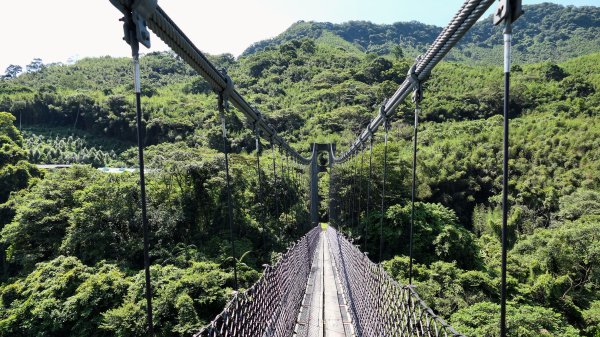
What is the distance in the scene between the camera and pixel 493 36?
57.0 m

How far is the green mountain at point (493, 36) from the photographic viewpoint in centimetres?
4488

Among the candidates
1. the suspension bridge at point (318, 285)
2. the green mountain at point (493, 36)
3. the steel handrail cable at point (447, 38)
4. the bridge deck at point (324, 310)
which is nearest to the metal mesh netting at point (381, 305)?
→ the suspension bridge at point (318, 285)

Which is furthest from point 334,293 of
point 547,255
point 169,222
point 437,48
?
point 547,255

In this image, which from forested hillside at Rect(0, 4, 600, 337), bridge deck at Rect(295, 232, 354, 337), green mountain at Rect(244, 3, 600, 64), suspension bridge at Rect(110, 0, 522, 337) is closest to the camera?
suspension bridge at Rect(110, 0, 522, 337)

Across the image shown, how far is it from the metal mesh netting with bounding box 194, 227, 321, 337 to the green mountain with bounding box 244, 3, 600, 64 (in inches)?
1669

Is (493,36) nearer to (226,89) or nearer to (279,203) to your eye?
(279,203)

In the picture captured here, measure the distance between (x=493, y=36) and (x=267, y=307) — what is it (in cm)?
6633

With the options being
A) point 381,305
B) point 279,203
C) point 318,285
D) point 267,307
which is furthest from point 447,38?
point 279,203

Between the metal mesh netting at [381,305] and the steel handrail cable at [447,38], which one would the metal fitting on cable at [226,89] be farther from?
the metal mesh netting at [381,305]

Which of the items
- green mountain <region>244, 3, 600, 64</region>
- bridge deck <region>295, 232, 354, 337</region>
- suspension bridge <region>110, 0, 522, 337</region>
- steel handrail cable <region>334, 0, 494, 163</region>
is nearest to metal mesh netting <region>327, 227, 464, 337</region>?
suspension bridge <region>110, 0, 522, 337</region>

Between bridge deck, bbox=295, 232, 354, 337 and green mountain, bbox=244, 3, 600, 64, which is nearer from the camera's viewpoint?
bridge deck, bbox=295, 232, 354, 337

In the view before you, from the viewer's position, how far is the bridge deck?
2.75 m

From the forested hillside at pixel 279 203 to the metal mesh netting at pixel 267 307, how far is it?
2.48 feet

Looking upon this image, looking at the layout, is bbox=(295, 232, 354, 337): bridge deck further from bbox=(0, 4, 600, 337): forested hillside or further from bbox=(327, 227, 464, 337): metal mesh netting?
bbox=(0, 4, 600, 337): forested hillside
